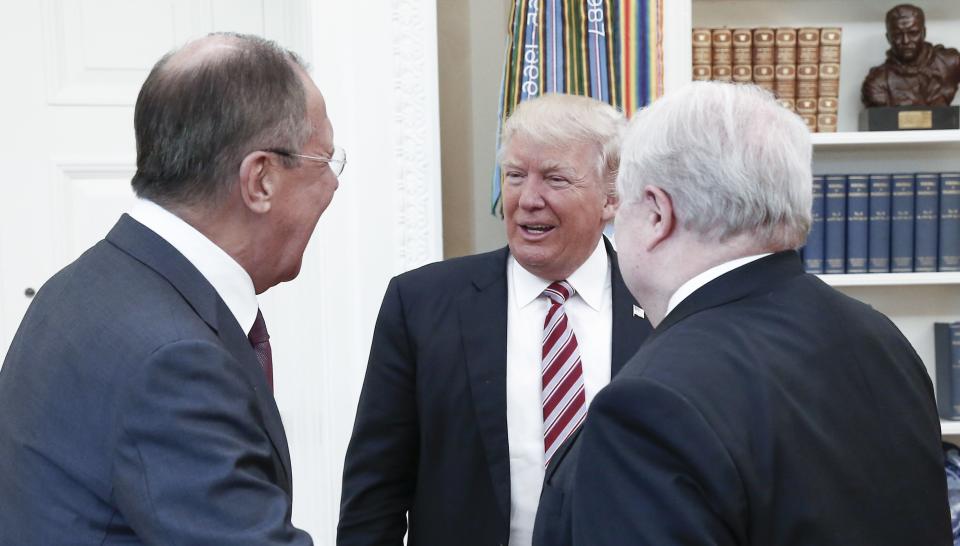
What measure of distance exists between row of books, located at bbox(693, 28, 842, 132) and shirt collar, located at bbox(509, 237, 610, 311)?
129cm

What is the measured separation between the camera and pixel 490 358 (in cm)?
174

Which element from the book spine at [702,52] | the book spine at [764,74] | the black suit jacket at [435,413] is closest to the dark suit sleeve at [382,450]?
the black suit jacket at [435,413]

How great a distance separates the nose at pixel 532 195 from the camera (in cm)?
179

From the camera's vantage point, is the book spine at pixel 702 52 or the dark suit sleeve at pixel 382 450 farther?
the book spine at pixel 702 52

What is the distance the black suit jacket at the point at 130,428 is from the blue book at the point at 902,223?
2407 mm

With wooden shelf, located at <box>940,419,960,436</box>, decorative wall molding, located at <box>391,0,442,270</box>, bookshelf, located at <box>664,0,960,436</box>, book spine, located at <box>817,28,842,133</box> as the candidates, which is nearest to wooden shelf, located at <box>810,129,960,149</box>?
book spine, located at <box>817,28,842,133</box>

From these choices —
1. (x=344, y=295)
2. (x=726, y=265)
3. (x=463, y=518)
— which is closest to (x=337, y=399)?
(x=344, y=295)

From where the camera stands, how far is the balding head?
1.18 meters

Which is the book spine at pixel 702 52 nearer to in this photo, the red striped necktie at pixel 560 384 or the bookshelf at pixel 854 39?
the bookshelf at pixel 854 39

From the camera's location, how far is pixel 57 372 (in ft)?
3.49

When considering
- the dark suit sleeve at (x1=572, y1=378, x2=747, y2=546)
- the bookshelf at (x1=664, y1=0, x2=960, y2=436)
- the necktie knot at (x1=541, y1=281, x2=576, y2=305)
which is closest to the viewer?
the dark suit sleeve at (x1=572, y1=378, x2=747, y2=546)

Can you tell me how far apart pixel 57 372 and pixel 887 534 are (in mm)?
901

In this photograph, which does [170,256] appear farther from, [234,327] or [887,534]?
[887,534]

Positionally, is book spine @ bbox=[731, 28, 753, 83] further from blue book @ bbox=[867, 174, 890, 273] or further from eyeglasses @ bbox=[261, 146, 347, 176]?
eyeglasses @ bbox=[261, 146, 347, 176]
